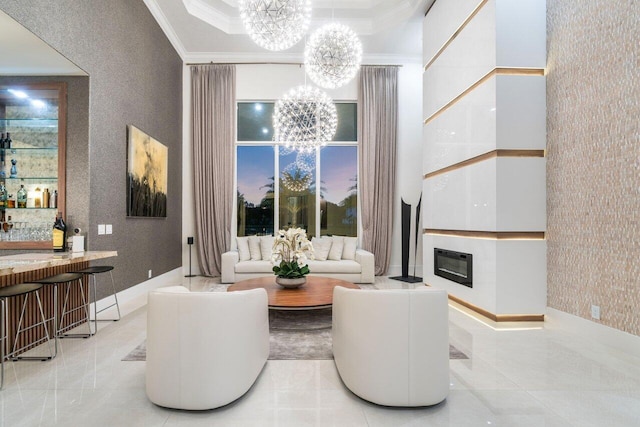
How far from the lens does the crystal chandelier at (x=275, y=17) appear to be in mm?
3127

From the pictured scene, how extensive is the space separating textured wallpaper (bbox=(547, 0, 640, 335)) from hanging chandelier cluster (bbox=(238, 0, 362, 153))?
87.8 inches

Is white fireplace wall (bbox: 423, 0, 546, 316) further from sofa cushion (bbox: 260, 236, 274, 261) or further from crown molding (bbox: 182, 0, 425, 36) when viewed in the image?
sofa cushion (bbox: 260, 236, 274, 261)

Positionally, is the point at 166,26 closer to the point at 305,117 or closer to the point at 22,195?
the point at 305,117

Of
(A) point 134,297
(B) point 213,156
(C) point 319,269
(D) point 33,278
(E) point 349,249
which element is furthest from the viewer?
(B) point 213,156

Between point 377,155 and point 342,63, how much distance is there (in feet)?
10.0

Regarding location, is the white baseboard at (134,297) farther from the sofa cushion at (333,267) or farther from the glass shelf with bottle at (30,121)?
the sofa cushion at (333,267)

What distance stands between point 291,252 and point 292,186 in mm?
3300

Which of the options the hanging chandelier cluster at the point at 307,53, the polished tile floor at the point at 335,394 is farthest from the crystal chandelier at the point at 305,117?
the polished tile floor at the point at 335,394

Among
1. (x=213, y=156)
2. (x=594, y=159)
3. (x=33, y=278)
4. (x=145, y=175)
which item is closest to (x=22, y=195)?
(x=33, y=278)

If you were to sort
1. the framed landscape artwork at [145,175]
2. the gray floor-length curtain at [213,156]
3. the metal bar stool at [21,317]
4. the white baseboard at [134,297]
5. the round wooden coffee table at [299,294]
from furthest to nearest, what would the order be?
the gray floor-length curtain at [213,156]
the framed landscape artwork at [145,175]
the white baseboard at [134,297]
the round wooden coffee table at [299,294]
the metal bar stool at [21,317]

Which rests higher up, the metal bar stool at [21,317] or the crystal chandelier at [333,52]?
the crystal chandelier at [333,52]

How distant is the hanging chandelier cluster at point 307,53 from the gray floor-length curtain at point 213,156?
6.75 ft

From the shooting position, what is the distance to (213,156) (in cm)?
678

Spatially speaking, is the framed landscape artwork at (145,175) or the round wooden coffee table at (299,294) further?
the framed landscape artwork at (145,175)
